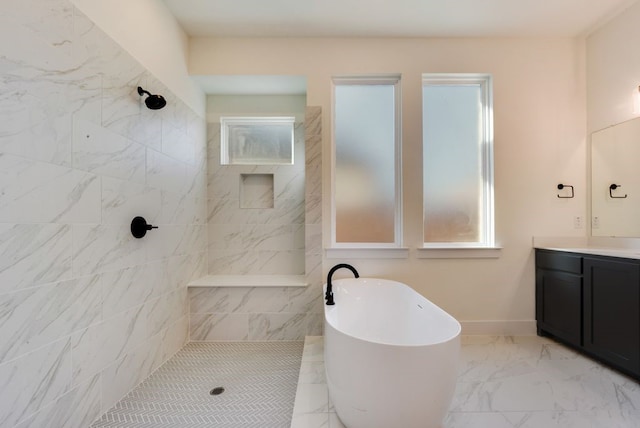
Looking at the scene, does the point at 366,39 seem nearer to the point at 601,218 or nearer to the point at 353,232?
the point at 353,232

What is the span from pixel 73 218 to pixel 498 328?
10.5 ft

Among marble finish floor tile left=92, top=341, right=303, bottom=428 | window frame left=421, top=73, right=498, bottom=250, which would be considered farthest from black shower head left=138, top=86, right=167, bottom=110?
window frame left=421, top=73, right=498, bottom=250

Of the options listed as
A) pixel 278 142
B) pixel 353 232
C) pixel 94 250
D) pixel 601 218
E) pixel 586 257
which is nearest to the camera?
pixel 94 250

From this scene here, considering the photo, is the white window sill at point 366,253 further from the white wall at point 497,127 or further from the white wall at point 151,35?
the white wall at point 151,35

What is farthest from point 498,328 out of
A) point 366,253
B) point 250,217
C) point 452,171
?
point 250,217

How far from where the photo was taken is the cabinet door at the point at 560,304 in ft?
6.79

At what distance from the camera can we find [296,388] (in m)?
1.69

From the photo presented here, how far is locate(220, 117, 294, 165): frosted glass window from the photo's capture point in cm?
292

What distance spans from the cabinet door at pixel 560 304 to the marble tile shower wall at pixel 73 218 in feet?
10.3

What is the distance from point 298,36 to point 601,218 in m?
3.16

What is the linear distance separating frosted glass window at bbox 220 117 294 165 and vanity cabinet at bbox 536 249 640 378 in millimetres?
2640

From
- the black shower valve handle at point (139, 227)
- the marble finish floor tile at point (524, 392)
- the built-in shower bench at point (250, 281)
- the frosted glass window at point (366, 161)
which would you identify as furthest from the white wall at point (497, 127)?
the black shower valve handle at point (139, 227)

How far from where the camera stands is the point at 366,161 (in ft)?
8.55

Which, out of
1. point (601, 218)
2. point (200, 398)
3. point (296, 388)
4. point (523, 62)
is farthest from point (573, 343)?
point (200, 398)
